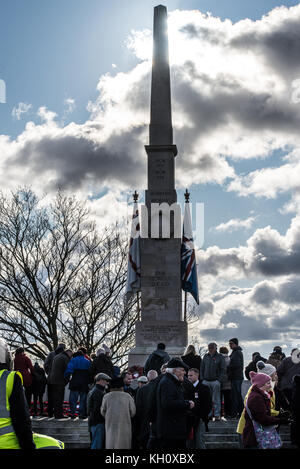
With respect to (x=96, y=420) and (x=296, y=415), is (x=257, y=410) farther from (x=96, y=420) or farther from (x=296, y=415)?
(x=96, y=420)

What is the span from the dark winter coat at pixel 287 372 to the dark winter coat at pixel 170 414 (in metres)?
4.96

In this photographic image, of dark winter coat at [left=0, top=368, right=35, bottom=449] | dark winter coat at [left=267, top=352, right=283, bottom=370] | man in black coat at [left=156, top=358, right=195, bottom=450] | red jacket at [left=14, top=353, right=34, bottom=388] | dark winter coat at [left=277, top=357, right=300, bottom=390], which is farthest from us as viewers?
red jacket at [left=14, top=353, right=34, bottom=388]

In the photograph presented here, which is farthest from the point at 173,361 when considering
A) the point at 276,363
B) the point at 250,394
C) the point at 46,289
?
the point at 46,289

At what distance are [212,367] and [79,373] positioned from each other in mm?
3015

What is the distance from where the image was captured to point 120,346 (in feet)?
92.9

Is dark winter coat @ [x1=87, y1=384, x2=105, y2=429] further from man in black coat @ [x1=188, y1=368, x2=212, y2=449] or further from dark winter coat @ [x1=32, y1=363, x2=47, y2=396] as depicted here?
dark winter coat @ [x1=32, y1=363, x2=47, y2=396]

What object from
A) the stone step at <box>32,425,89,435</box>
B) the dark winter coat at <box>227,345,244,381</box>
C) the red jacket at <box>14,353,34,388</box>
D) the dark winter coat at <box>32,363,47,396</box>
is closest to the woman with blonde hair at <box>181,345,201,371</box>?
the dark winter coat at <box>227,345,244,381</box>

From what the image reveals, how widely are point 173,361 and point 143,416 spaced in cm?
175

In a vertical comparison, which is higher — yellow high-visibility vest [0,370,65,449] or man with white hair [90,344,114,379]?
man with white hair [90,344,114,379]

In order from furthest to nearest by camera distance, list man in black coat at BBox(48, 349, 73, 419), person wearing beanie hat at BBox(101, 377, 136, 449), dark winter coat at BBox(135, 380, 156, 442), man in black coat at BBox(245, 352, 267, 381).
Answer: man in black coat at BBox(48, 349, 73, 419) < man in black coat at BBox(245, 352, 267, 381) < person wearing beanie hat at BBox(101, 377, 136, 449) < dark winter coat at BBox(135, 380, 156, 442)

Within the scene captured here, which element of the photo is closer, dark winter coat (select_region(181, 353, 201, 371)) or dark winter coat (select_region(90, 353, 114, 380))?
dark winter coat (select_region(90, 353, 114, 380))

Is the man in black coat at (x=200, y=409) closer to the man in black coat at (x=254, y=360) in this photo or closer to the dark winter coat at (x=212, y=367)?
the dark winter coat at (x=212, y=367)

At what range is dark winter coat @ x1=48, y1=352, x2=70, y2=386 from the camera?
564 inches

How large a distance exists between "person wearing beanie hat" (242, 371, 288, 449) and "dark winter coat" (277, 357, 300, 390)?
5.00m
